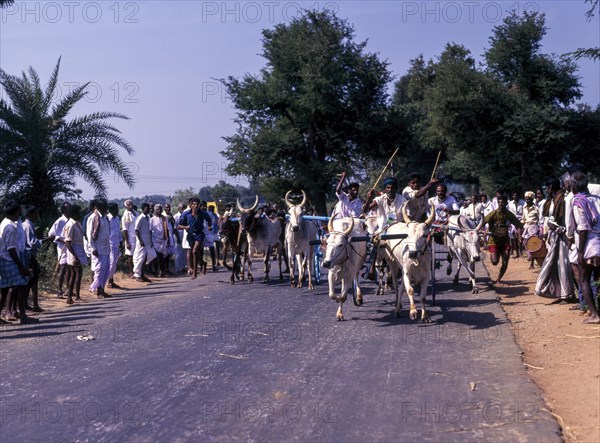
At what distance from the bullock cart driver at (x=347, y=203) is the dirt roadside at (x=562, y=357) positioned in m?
3.40

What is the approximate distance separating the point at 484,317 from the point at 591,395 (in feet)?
15.4

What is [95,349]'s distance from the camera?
10.1 m

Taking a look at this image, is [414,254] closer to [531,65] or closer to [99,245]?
[99,245]

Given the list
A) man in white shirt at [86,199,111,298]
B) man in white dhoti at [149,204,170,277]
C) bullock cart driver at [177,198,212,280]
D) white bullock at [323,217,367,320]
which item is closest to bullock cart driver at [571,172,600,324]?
white bullock at [323,217,367,320]

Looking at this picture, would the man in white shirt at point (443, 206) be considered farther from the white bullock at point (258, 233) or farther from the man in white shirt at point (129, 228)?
the man in white shirt at point (129, 228)

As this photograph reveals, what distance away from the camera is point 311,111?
42906 mm

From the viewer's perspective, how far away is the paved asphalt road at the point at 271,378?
641 cm

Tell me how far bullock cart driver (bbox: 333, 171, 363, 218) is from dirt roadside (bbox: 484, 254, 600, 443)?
3404mm

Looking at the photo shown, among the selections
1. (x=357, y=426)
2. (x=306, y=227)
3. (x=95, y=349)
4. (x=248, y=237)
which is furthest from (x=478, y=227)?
(x=357, y=426)

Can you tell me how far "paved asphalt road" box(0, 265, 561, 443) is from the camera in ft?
21.0

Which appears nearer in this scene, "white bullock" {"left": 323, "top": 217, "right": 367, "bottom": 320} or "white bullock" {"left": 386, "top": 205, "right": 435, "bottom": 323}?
"white bullock" {"left": 386, "top": 205, "right": 435, "bottom": 323}

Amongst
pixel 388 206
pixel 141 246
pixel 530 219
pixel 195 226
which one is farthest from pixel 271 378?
pixel 530 219

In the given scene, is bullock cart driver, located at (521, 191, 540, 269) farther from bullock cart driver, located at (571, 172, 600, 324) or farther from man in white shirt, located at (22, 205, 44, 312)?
man in white shirt, located at (22, 205, 44, 312)

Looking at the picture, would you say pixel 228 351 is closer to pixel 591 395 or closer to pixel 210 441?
pixel 210 441
